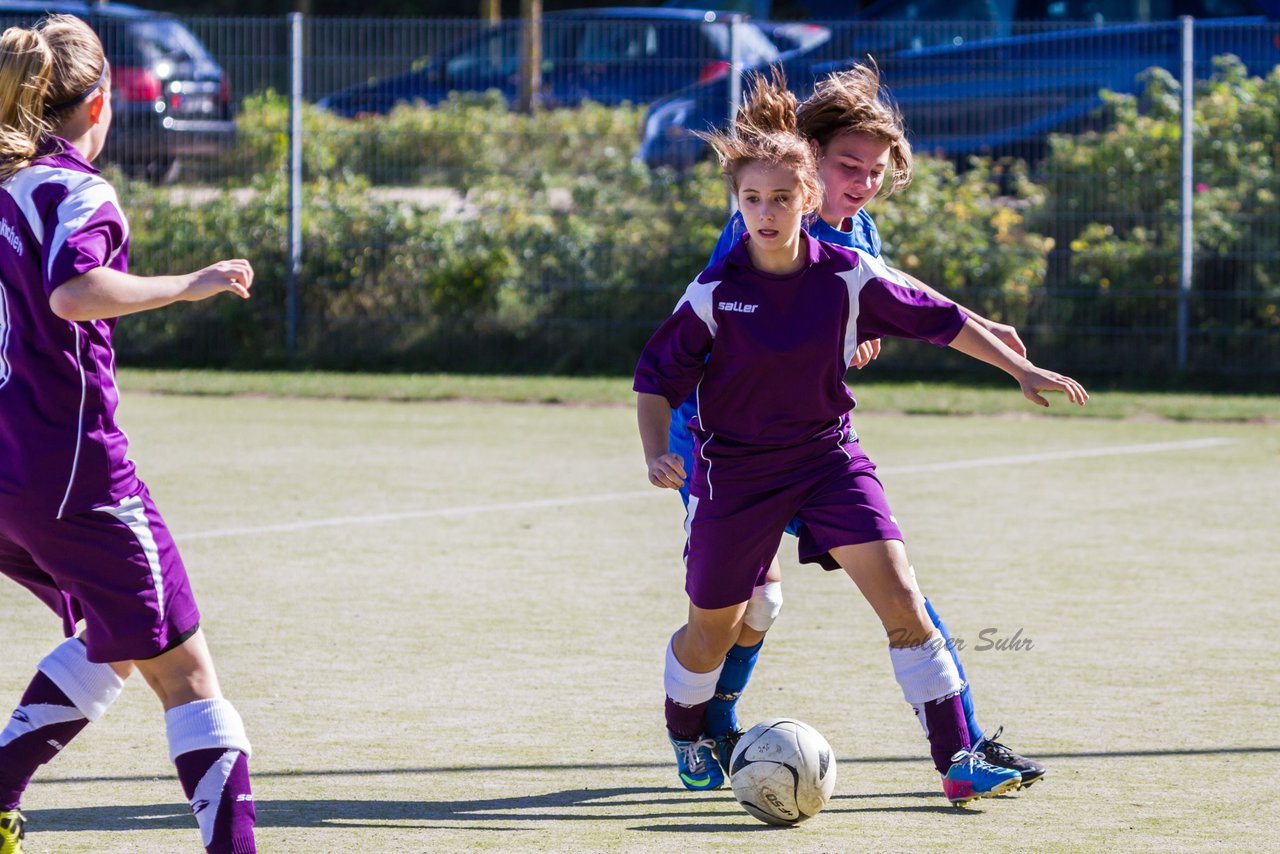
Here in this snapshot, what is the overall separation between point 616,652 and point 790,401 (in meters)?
1.81

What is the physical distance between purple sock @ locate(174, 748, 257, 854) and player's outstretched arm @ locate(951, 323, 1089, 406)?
1.94m

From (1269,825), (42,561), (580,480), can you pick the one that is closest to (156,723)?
(42,561)

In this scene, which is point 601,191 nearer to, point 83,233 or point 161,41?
point 161,41

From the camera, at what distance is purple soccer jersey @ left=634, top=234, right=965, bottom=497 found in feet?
14.6

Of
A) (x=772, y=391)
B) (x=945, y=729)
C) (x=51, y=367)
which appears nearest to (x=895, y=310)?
(x=772, y=391)

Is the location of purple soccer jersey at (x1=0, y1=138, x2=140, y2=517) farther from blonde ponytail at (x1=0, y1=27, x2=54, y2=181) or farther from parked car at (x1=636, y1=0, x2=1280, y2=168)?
parked car at (x1=636, y1=0, x2=1280, y2=168)

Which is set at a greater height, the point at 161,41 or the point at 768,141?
the point at 161,41

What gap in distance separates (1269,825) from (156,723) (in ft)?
9.47

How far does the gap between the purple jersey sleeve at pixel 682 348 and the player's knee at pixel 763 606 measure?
643mm

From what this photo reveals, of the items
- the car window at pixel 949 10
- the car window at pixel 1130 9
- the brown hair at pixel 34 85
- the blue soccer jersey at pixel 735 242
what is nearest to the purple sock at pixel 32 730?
the brown hair at pixel 34 85

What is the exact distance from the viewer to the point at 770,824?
4.45m

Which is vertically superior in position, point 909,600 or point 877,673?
point 909,600

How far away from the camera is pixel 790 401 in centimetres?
450

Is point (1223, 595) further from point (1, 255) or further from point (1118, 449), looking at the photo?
point (1, 255)
